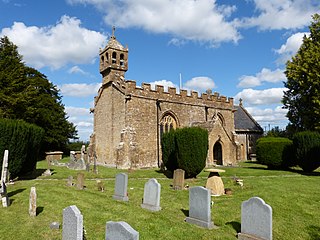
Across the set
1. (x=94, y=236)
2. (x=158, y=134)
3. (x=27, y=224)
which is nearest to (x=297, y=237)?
(x=94, y=236)

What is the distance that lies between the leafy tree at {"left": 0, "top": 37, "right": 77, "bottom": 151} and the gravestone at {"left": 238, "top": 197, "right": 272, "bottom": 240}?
81.6ft

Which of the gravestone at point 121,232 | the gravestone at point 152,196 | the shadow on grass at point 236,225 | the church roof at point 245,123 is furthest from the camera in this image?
the church roof at point 245,123

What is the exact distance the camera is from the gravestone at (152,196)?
8.84 m

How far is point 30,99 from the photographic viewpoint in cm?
2867

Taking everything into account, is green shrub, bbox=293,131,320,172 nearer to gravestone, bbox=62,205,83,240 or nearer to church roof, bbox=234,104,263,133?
church roof, bbox=234,104,263,133

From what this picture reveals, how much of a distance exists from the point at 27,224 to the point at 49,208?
1494mm

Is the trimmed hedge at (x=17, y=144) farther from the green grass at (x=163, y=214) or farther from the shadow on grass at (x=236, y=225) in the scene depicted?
the shadow on grass at (x=236, y=225)

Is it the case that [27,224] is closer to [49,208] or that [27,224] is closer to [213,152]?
[49,208]

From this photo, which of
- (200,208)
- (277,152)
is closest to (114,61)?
(277,152)

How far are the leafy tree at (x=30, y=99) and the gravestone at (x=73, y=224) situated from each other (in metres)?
23.4

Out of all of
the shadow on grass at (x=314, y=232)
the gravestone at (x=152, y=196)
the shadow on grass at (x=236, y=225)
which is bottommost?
the shadow on grass at (x=314, y=232)

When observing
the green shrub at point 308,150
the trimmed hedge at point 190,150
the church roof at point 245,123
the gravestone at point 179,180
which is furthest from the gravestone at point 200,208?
the church roof at point 245,123

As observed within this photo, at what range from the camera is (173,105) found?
26.0m

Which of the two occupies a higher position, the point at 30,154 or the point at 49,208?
the point at 30,154
